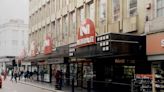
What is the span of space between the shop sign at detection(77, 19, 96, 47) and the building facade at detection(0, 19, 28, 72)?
7151 centimetres

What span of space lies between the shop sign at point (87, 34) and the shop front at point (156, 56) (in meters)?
4.53

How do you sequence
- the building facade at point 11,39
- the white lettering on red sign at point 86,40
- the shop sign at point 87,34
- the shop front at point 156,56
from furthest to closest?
the building facade at point 11,39 → the shop sign at point 87,34 → the white lettering on red sign at point 86,40 → the shop front at point 156,56

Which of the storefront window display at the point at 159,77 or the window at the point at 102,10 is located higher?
the window at the point at 102,10

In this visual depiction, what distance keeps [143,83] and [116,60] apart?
696cm

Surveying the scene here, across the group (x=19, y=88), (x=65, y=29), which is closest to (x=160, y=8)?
(x=19, y=88)

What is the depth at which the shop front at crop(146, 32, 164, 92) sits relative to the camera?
19.9 m

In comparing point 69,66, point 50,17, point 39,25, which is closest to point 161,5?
point 69,66

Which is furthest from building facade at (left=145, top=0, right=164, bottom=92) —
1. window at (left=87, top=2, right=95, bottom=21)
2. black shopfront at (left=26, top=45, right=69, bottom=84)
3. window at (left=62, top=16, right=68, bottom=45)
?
window at (left=62, top=16, right=68, bottom=45)

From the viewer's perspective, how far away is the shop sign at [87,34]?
2498 cm

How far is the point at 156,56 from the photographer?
66.7 ft

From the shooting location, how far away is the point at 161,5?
2109 centimetres

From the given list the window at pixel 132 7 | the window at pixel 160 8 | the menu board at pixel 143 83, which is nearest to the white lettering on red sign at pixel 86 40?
the window at pixel 132 7

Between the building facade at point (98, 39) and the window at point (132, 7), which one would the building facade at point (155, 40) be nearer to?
the building facade at point (98, 39)

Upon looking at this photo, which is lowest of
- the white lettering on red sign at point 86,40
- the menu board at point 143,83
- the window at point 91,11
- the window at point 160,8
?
the menu board at point 143,83
